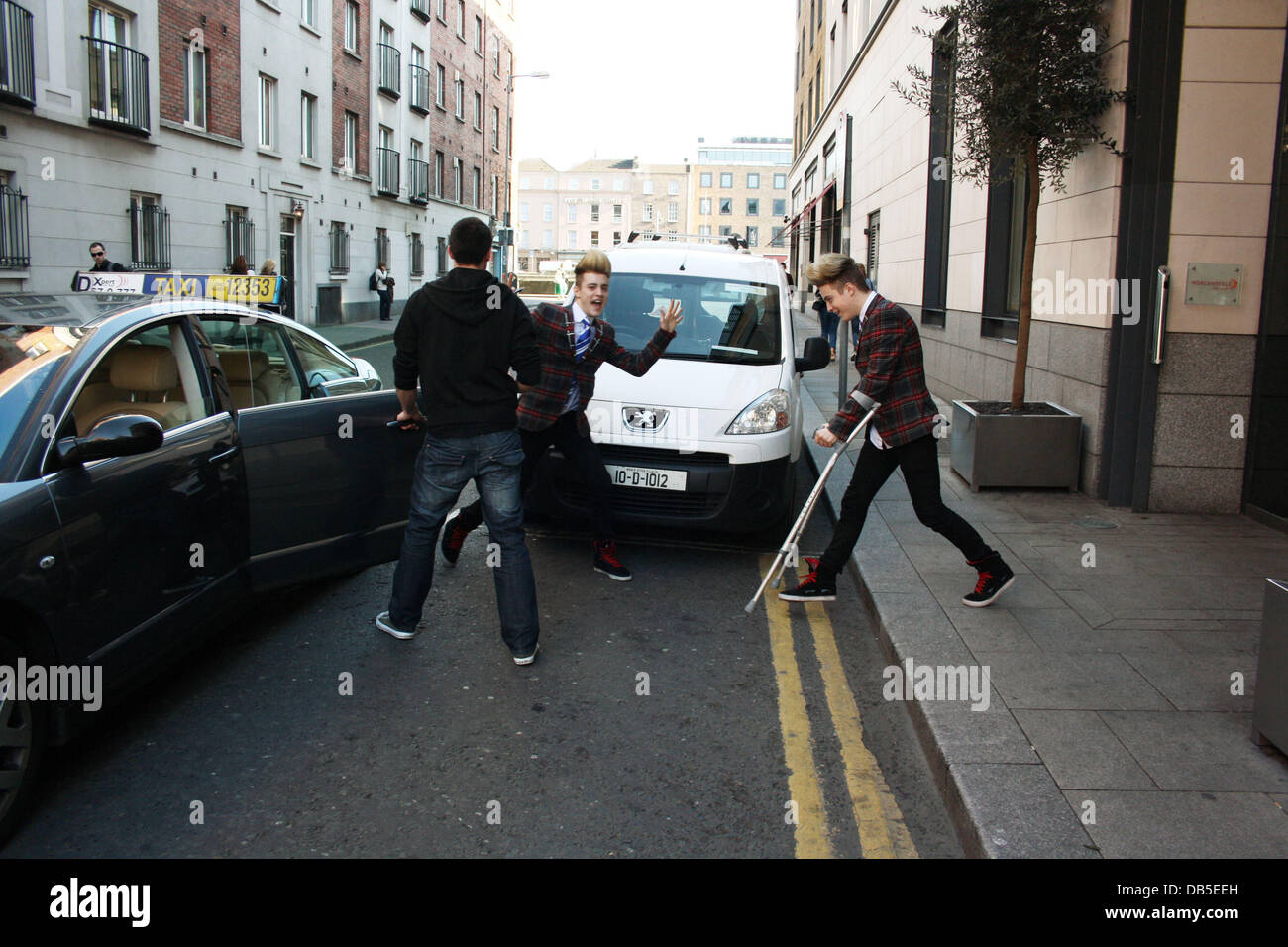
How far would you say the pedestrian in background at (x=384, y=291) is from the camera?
105 feet

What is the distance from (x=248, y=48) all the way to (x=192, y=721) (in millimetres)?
24097

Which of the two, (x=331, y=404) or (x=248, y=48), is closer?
(x=331, y=404)

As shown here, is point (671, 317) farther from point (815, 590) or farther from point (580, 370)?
point (815, 590)

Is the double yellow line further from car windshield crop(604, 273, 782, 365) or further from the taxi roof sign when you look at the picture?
the taxi roof sign

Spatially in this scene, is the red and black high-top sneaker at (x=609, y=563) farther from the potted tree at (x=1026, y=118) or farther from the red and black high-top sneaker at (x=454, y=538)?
the potted tree at (x=1026, y=118)

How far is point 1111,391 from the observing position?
25.4 feet

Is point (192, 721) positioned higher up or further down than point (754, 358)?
further down

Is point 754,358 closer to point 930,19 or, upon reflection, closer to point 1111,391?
point 1111,391

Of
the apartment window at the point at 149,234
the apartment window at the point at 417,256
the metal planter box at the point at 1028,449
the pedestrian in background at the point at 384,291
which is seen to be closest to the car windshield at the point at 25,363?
the metal planter box at the point at 1028,449

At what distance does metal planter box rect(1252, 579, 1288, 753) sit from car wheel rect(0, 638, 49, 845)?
4.01m

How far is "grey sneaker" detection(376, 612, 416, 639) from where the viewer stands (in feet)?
16.7

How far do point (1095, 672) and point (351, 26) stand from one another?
32.2m

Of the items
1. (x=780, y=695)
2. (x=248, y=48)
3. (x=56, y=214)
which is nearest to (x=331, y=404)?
(x=780, y=695)

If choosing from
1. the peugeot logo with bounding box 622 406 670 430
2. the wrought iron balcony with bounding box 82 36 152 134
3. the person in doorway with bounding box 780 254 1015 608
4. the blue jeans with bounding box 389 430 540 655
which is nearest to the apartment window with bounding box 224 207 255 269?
the wrought iron balcony with bounding box 82 36 152 134
